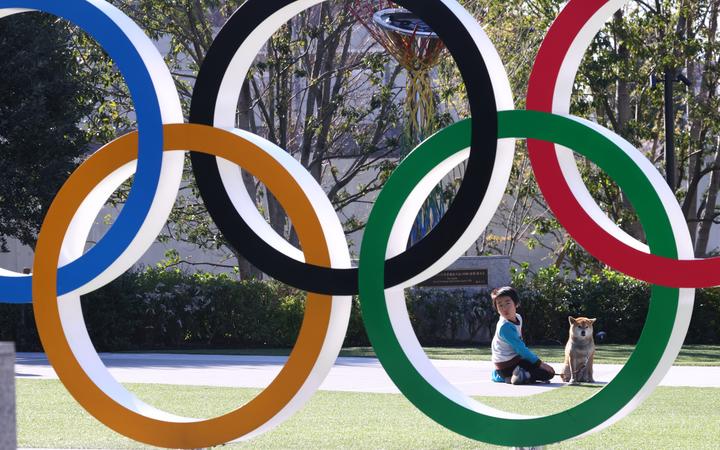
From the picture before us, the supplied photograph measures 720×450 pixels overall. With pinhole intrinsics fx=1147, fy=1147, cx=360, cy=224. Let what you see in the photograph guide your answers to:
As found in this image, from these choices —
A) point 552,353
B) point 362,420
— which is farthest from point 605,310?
point 362,420

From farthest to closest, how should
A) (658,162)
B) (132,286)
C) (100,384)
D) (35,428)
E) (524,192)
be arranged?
(658,162)
(524,192)
(132,286)
(35,428)
(100,384)

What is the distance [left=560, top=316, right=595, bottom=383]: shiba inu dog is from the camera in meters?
13.3

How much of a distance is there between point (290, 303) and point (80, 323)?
15.1 meters

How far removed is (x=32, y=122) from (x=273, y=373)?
8988 millimetres

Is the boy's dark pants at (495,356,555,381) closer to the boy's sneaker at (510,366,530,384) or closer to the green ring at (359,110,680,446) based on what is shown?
the boy's sneaker at (510,366,530,384)

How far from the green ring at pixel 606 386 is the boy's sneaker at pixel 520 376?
6.21 meters

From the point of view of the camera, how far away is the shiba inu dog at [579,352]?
1333 cm

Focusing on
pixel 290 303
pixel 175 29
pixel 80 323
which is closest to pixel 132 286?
pixel 290 303

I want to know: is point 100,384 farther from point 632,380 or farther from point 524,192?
point 524,192

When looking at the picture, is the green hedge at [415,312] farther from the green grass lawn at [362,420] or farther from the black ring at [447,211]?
the black ring at [447,211]

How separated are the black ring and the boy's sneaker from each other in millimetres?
6267

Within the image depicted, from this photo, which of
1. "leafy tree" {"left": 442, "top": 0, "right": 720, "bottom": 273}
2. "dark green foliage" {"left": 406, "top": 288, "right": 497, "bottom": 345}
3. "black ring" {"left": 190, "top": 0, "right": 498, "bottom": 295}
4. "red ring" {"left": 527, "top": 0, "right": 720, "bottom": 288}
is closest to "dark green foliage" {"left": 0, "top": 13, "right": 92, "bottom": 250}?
"dark green foliage" {"left": 406, "top": 288, "right": 497, "bottom": 345}

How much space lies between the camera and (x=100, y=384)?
816cm

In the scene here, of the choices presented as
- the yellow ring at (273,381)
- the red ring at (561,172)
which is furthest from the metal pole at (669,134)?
the yellow ring at (273,381)
